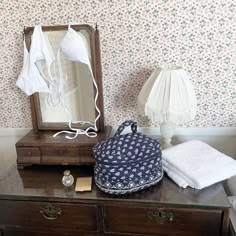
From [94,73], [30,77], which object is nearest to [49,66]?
[30,77]

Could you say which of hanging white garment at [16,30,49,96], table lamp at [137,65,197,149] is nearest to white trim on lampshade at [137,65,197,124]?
table lamp at [137,65,197,149]

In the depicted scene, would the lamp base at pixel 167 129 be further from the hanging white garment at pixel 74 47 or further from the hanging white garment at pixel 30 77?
the hanging white garment at pixel 30 77

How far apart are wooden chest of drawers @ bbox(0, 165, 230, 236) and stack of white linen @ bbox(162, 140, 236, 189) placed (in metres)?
0.04

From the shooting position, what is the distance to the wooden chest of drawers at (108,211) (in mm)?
1002

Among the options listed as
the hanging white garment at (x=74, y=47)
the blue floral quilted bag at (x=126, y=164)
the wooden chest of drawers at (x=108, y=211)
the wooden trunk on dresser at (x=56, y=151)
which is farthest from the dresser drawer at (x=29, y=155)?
the hanging white garment at (x=74, y=47)

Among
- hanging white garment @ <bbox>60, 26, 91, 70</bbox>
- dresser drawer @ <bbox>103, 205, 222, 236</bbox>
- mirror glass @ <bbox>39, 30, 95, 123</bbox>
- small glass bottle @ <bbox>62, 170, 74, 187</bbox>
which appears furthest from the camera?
mirror glass @ <bbox>39, 30, 95, 123</bbox>

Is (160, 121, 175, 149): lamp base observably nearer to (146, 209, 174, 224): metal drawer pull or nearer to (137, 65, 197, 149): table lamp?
(137, 65, 197, 149): table lamp

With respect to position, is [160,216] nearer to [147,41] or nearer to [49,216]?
[49,216]

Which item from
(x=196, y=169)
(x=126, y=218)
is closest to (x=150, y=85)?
(x=196, y=169)

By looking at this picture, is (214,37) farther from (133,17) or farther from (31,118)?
(31,118)

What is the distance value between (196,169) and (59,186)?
1.90ft

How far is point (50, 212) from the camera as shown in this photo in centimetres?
110

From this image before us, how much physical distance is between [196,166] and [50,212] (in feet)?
2.08

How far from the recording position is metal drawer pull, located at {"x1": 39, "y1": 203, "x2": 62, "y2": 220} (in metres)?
1.09
